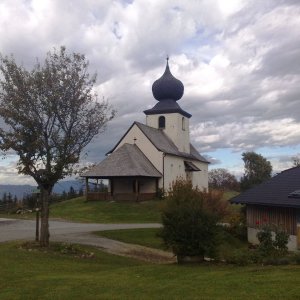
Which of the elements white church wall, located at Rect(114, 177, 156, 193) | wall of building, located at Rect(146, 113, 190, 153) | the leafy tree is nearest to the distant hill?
the leafy tree

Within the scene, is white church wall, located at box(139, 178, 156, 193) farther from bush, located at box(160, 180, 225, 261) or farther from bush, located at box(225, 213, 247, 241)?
bush, located at box(160, 180, 225, 261)

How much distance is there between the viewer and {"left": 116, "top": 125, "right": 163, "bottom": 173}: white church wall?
52.6 metres

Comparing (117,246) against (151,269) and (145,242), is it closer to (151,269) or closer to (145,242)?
(145,242)

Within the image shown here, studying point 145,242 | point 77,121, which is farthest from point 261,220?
point 77,121

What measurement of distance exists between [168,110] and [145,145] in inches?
313

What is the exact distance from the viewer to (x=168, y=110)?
5916 cm

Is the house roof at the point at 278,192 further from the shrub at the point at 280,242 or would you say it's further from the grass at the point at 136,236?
the shrub at the point at 280,242

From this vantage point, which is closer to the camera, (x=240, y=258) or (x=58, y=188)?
(x=240, y=258)

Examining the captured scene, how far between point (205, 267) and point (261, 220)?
13.7m

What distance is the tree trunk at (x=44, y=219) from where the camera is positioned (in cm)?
1927

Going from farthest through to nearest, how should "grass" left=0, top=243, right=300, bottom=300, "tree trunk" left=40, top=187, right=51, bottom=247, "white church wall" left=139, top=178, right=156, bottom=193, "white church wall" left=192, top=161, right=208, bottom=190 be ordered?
"white church wall" left=192, top=161, right=208, bottom=190 → "white church wall" left=139, top=178, right=156, bottom=193 → "tree trunk" left=40, top=187, right=51, bottom=247 → "grass" left=0, top=243, right=300, bottom=300

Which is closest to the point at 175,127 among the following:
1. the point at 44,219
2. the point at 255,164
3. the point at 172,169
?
the point at 172,169

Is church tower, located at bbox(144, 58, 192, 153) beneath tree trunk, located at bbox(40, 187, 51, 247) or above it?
above

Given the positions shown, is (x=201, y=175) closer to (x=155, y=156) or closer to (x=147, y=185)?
(x=155, y=156)
